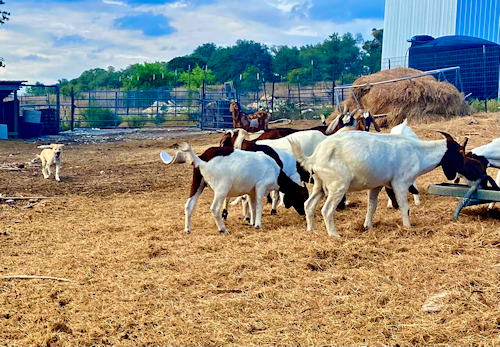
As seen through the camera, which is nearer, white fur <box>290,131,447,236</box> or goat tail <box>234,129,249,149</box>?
white fur <box>290,131,447,236</box>

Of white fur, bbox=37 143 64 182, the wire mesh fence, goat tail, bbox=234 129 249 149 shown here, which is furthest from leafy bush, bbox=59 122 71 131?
goat tail, bbox=234 129 249 149

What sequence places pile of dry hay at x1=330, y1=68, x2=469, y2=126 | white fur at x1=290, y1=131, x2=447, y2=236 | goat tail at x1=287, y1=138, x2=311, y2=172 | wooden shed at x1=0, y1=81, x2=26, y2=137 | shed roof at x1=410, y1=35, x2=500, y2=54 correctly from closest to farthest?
white fur at x1=290, y1=131, x2=447, y2=236 → goat tail at x1=287, y1=138, x2=311, y2=172 → pile of dry hay at x1=330, y1=68, x2=469, y2=126 → wooden shed at x1=0, y1=81, x2=26, y2=137 → shed roof at x1=410, y1=35, x2=500, y2=54

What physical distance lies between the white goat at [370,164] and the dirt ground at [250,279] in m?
0.34

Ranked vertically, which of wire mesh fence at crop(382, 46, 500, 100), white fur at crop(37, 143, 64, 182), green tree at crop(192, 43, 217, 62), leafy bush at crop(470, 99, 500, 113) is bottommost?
white fur at crop(37, 143, 64, 182)

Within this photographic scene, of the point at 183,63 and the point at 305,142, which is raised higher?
the point at 183,63

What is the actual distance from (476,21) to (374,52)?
20774mm

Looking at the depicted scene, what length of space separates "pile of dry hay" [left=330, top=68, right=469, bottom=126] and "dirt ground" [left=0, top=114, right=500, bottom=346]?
8.84m

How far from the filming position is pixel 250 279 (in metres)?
5.42

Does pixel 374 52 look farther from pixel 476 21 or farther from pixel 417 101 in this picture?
pixel 417 101

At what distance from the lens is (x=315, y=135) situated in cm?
Answer: 949

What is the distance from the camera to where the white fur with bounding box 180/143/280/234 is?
7.30 meters

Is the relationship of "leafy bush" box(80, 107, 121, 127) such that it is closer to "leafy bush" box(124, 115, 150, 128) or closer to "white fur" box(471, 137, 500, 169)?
"leafy bush" box(124, 115, 150, 128)

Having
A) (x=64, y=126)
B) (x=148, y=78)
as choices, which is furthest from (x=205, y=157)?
(x=148, y=78)

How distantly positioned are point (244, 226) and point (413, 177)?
223 cm
